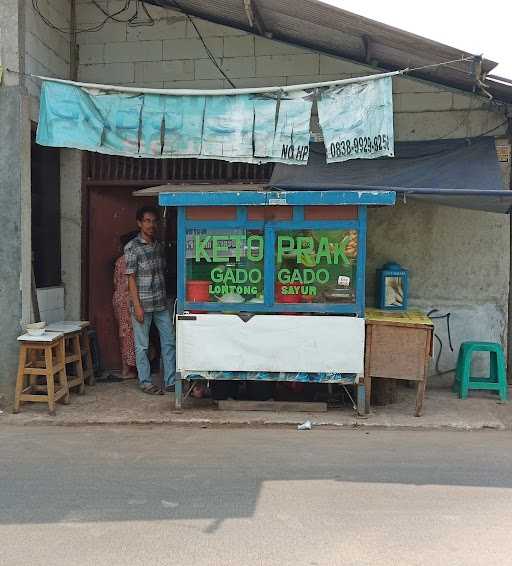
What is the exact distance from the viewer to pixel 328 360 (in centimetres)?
559

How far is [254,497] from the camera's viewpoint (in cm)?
384

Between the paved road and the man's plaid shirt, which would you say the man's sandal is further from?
the paved road

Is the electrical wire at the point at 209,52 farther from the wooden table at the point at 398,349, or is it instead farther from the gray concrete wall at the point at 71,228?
→ the wooden table at the point at 398,349

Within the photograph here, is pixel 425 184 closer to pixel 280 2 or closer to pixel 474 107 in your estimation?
pixel 474 107

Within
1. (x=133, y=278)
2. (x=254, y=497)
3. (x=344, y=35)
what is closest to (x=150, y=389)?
(x=133, y=278)

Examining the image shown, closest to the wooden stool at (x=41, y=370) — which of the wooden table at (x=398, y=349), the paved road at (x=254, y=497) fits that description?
the paved road at (x=254, y=497)

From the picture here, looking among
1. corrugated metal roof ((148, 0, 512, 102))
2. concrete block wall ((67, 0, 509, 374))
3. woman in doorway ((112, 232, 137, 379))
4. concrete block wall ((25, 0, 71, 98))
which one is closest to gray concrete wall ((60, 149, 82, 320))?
woman in doorway ((112, 232, 137, 379))

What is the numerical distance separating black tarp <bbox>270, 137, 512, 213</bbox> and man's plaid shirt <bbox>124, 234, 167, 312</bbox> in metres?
1.65

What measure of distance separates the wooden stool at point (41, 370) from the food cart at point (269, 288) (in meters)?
1.31

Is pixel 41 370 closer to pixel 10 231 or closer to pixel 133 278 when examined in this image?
pixel 133 278

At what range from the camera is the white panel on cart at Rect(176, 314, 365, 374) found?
5586 mm

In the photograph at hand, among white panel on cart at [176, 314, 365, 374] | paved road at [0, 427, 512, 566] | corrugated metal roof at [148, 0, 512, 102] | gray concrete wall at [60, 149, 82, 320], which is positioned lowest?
paved road at [0, 427, 512, 566]

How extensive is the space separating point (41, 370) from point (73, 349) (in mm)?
906

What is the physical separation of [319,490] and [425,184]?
3417mm
